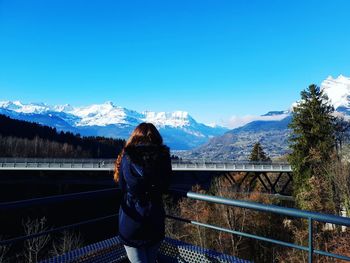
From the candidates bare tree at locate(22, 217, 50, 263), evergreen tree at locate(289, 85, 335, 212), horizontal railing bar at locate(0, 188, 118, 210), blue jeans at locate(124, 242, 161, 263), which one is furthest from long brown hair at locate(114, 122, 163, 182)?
evergreen tree at locate(289, 85, 335, 212)

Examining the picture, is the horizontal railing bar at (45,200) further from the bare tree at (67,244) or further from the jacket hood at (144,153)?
the bare tree at (67,244)

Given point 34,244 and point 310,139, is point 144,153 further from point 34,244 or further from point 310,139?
point 34,244

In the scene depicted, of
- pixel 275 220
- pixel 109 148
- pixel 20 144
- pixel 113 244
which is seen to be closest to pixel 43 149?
pixel 20 144

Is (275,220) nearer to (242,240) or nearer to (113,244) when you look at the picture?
(242,240)

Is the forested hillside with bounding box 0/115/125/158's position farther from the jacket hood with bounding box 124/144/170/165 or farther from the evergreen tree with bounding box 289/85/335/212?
the jacket hood with bounding box 124/144/170/165

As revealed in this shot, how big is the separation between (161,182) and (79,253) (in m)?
1.85

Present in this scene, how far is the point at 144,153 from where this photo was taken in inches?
139

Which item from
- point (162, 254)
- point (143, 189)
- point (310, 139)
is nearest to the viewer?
point (143, 189)

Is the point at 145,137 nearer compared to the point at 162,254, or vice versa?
the point at 145,137

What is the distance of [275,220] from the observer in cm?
3403

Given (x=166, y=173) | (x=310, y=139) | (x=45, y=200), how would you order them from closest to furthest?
(x=166, y=173), (x=45, y=200), (x=310, y=139)

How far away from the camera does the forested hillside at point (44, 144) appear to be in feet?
332

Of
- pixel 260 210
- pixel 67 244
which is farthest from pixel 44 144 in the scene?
pixel 260 210

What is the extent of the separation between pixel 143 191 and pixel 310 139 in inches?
1292
